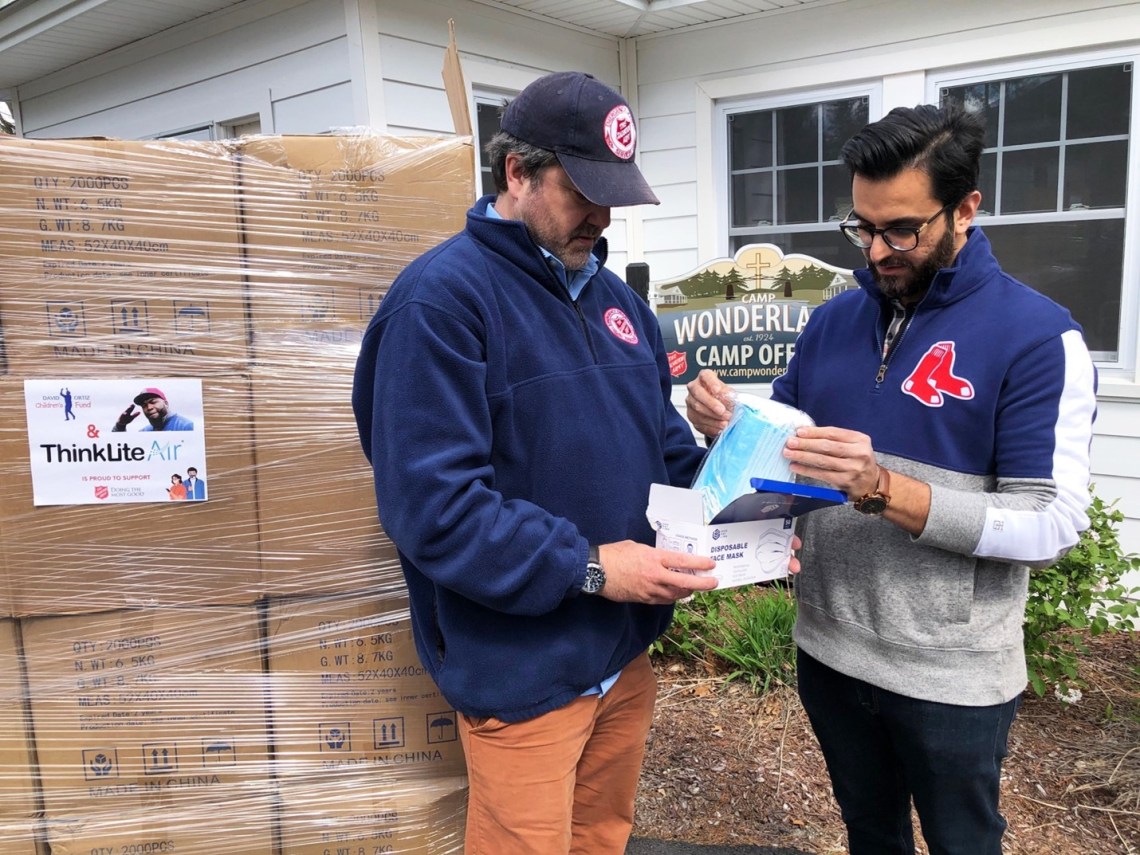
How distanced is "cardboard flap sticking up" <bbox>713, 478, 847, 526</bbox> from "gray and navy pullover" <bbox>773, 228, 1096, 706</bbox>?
0.21 meters

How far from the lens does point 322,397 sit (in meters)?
1.87

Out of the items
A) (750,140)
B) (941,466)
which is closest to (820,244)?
(750,140)

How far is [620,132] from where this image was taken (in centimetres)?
156

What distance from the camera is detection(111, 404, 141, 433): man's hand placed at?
1744 mm

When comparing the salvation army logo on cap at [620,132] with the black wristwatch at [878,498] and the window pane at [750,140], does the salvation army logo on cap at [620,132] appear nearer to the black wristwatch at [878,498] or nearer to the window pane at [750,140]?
the black wristwatch at [878,498]

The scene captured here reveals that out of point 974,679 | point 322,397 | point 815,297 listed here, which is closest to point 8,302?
point 322,397

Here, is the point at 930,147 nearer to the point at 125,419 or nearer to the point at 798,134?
the point at 125,419

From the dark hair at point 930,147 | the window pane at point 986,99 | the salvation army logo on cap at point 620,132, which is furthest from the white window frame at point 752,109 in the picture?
the salvation army logo on cap at point 620,132

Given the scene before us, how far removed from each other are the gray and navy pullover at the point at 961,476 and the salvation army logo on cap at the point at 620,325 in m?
0.45

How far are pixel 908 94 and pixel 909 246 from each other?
11.0 ft

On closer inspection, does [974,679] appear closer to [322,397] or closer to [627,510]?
[627,510]

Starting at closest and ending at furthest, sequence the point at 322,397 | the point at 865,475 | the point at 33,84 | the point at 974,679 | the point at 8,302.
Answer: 1. the point at 865,475
2. the point at 974,679
3. the point at 8,302
4. the point at 322,397
5. the point at 33,84

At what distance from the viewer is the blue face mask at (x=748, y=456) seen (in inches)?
57.4

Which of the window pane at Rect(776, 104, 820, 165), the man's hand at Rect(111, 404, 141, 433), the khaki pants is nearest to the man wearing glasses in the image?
the khaki pants
